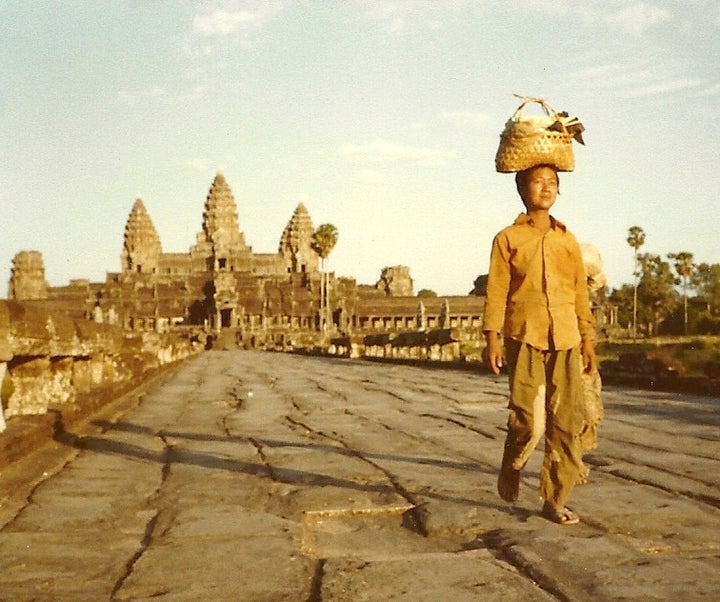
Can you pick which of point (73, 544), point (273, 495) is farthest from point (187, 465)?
point (73, 544)

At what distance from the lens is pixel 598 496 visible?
4.13 metres

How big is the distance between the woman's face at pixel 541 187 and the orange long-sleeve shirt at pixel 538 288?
87 mm

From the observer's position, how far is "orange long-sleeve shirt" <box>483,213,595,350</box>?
379 centimetres

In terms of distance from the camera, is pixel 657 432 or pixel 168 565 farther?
pixel 657 432

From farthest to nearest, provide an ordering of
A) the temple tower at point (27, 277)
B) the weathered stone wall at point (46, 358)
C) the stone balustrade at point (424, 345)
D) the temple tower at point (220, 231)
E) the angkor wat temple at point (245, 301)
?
1. the temple tower at point (220, 231)
2. the temple tower at point (27, 277)
3. the angkor wat temple at point (245, 301)
4. the stone balustrade at point (424, 345)
5. the weathered stone wall at point (46, 358)

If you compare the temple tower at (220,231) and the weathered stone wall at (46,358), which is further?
the temple tower at (220,231)

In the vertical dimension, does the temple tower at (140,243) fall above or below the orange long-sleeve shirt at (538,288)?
above

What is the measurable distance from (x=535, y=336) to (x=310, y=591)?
1693 mm

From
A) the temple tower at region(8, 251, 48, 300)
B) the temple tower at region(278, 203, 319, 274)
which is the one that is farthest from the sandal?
the temple tower at region(278, 203, 319, 274)

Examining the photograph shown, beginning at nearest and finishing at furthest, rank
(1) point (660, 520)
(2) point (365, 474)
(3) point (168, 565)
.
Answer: (3) point (168, 565)
(1) point (660, 520)
(2) point (365, 474)

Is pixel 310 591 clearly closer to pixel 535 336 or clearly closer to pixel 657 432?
→ pixel 535 336

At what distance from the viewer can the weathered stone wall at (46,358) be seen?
5371 mm

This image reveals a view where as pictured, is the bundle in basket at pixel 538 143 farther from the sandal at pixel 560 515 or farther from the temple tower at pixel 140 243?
the temple tower at pixel 140 243

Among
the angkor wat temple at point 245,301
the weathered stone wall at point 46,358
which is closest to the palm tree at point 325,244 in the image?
the angkor wat temple at point 245,301
